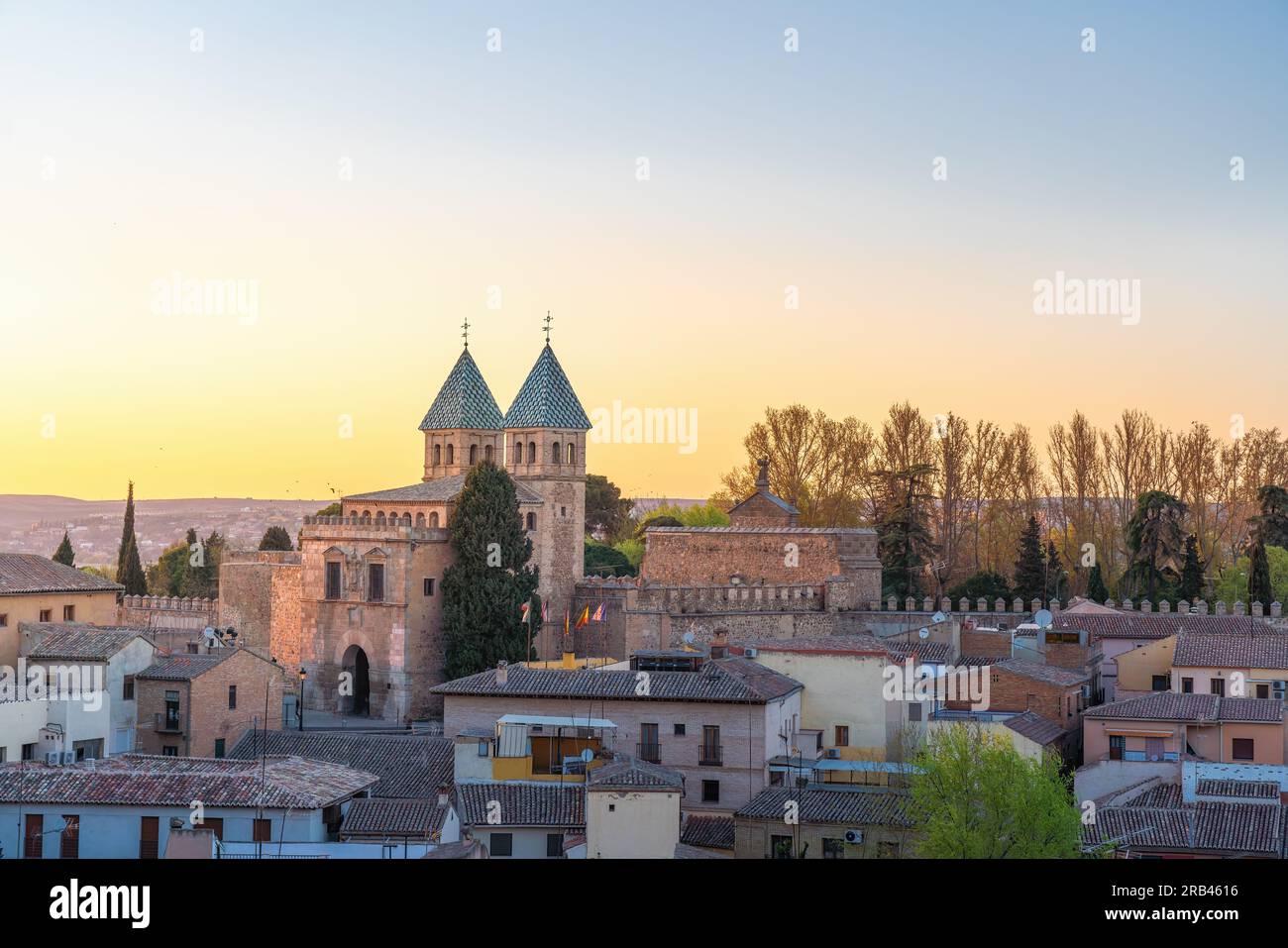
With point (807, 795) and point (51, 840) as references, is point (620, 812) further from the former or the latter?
point (51, 840)

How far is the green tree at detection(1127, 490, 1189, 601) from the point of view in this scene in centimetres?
3547

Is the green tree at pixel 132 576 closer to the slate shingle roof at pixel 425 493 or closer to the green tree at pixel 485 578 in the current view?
the slate shingle roof at pixel 425 493

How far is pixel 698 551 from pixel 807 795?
46.2ft

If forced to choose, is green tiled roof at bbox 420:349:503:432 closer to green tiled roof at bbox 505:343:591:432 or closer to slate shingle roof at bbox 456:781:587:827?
green tiled roof at bbox 505:343:591:432

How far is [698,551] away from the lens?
30.8 m

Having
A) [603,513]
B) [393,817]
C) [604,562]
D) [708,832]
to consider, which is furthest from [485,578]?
[603,513]

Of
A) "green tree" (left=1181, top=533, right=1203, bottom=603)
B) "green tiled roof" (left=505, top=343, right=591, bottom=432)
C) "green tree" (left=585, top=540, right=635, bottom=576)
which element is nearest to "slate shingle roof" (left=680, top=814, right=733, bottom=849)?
"green tiled roof" (left=505, top=343, right=591, bottom=432)

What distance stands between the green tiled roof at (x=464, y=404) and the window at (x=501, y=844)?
58.9 feet

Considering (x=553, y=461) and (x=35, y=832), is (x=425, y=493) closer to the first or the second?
(x=553, y=461)

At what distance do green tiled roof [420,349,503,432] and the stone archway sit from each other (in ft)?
23.5

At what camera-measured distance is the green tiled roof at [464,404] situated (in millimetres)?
34125

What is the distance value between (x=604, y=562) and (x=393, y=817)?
28.1m
